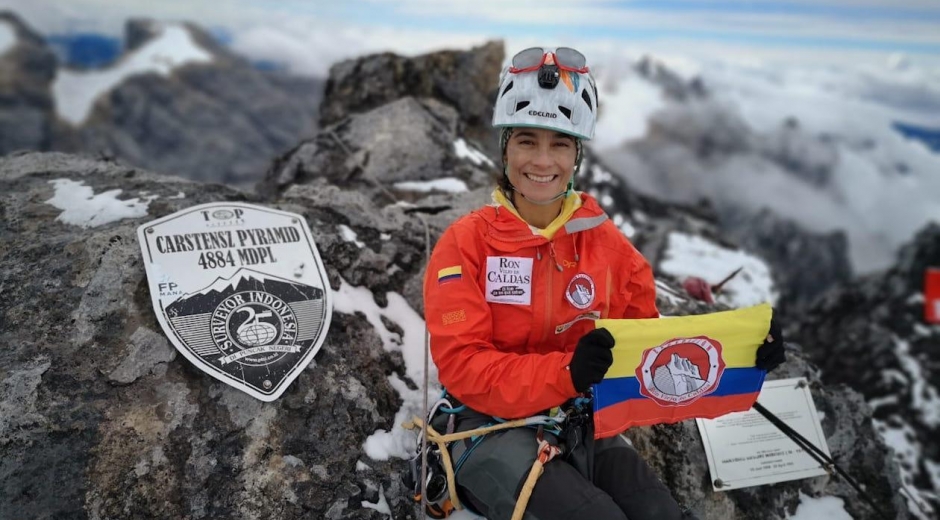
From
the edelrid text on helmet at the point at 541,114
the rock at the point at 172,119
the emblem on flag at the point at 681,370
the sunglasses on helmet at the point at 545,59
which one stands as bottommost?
the rock at the point at 172,119

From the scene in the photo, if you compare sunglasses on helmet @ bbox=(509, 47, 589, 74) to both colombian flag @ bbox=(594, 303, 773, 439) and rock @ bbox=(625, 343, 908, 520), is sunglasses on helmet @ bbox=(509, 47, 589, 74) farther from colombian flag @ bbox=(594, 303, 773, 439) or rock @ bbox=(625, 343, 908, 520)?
rock @ bbox=(625, 343, 908, 520)

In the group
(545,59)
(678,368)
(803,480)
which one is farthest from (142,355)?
(803,480)

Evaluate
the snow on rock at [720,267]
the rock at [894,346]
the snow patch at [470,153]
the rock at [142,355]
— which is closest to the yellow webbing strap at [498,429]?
the rock at [142,355]

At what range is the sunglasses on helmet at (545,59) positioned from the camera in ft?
13.9

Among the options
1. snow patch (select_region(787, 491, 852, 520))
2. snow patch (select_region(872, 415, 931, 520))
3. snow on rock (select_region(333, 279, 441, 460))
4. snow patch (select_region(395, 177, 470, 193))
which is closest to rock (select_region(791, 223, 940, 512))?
snow patch (select_region(872, 415, 931, 520))

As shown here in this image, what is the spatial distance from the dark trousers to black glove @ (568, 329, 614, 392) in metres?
0.68

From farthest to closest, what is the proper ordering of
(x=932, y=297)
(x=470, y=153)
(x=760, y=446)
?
(x=932, y=297)
(x=470, y=153)
(x=760, y=446)

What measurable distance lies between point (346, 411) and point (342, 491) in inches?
25.7

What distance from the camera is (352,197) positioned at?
22.7ft

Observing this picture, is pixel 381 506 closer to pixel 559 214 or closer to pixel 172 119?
pixel 559 214

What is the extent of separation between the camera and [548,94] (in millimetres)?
4098

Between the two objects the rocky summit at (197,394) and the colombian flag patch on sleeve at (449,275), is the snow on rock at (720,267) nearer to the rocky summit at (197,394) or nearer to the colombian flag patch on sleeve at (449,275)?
the rocky summit at (197,394)

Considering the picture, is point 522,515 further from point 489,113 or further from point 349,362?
point 489,113

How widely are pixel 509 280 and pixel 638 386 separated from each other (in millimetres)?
1190
